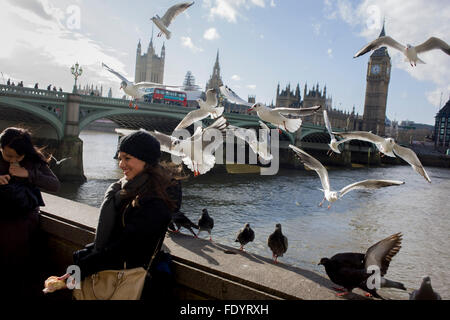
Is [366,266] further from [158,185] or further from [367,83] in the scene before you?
[367,83]

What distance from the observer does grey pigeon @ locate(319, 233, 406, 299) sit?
2045mm

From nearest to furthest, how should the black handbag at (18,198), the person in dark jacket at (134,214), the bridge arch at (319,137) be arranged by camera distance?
the person in dark jacket at (134,214) < the black handbag at (18,198) < the bridge arch at (319,137)

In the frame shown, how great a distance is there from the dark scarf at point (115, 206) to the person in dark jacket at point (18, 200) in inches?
34.3

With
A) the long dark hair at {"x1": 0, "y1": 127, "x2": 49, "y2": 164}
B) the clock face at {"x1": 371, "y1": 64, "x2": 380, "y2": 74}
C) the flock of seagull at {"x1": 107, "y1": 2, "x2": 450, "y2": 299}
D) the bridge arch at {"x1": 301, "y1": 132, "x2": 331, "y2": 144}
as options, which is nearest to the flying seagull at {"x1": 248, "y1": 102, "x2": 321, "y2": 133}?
the flock of seagull at {"x1": 107, "y1": 2, "x2": 450, "y2": 299}

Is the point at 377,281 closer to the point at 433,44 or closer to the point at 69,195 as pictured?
the point at 433,44

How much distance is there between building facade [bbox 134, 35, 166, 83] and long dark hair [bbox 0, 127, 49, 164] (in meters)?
89.9

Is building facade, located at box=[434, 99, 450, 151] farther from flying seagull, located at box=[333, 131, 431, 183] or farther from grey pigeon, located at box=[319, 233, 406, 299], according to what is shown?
grey pigeon, located at box=[319, 233, 406, 299]

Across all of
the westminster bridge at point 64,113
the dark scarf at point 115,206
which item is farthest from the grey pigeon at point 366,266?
the westminster bridge at point 64,113

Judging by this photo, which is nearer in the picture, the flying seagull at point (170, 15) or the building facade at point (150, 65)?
Answer: the flying seagull at point (170, 15)

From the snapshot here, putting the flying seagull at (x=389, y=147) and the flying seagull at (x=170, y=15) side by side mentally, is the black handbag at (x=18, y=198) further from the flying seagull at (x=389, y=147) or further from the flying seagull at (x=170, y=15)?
the flying seagull at (x=389, y=147)

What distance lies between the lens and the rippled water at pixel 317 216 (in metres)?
9.03
